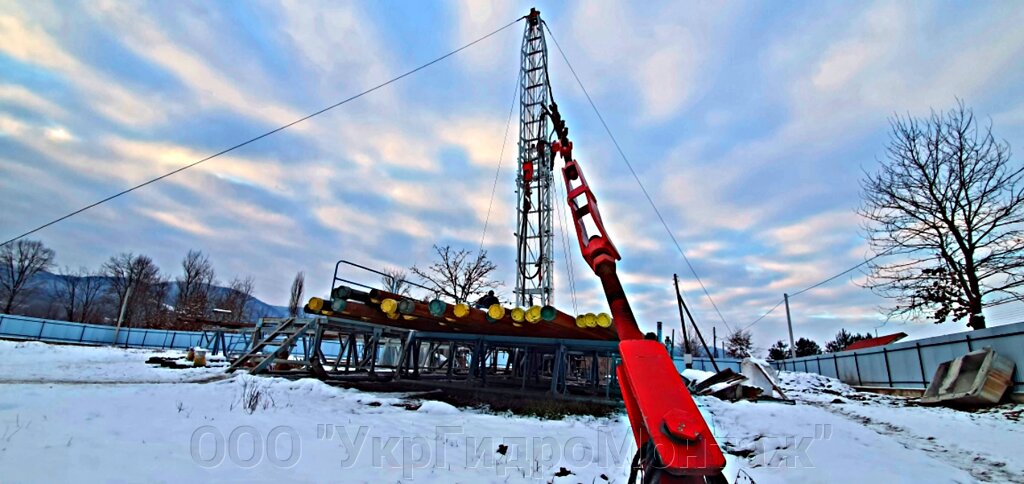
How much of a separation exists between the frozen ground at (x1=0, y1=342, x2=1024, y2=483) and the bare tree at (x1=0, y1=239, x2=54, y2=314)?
2474 inches

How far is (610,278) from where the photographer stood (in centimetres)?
410

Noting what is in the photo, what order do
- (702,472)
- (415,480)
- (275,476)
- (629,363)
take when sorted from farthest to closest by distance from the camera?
(415,480), (275,476), (629,363), (702,472)

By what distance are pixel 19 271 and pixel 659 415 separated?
77068 mm

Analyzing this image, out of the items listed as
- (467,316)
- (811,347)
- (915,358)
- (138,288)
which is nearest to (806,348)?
(811,347)

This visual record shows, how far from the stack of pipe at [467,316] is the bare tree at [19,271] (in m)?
64.3

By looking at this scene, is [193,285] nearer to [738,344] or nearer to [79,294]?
[79,294]

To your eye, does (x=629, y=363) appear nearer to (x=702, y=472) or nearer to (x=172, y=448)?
→ (x=702, y=472)

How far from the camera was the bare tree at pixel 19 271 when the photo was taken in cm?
5044

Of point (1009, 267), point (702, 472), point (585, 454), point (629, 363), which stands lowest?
point (585, 454)

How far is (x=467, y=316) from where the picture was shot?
1037cm

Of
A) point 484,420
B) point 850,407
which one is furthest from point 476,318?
point 850,407

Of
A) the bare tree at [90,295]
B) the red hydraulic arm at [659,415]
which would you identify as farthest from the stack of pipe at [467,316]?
the bare tree at [90,295]

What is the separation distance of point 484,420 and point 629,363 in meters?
5.58

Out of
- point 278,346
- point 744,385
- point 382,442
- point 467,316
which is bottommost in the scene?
point 382,442
